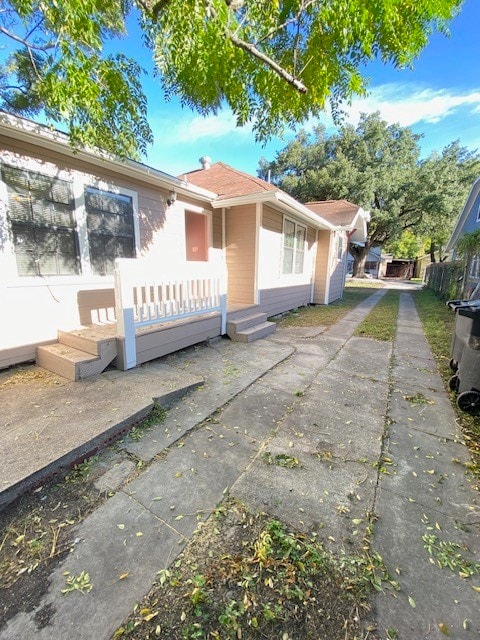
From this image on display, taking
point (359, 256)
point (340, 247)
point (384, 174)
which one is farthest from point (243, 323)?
point (359, 256)

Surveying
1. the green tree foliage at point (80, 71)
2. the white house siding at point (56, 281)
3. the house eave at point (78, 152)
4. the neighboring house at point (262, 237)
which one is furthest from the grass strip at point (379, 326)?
the green tree foliage at point (80, 71)

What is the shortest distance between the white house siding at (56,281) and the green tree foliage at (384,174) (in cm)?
2076

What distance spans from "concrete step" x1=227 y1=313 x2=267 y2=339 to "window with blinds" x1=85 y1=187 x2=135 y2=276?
90.6 inches

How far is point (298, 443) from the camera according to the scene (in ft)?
8.00

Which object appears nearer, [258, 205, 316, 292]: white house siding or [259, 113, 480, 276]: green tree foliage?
[258, 205, 316, 292]: white house siding

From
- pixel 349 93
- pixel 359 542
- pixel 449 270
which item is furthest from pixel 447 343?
pixel 449 270

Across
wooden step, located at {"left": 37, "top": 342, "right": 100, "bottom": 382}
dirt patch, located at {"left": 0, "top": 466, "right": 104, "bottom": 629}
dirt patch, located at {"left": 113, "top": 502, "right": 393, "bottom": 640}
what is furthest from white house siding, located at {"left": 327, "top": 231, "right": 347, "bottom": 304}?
dirt patch, located at {"left": 0, "top": 466, "right": 104, "bottom": 629}

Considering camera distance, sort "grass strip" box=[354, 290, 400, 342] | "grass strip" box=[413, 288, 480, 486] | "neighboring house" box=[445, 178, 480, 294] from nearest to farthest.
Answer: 1. "grass strip" box=[413, 288, 480, 486]
2. "grass strip" box=[354, 290, 400, 342]
3. "neighboring house" box=[445, 178, 480, 294]

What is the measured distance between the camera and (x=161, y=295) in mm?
4605

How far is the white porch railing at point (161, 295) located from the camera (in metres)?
3.57

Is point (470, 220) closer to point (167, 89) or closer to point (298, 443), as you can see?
point (167, 89)

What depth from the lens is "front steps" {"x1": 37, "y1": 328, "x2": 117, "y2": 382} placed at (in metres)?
3.32

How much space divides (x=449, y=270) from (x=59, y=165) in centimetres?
1475

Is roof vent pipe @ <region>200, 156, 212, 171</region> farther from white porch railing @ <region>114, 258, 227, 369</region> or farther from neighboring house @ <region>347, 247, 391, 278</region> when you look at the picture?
neighboring house @ <region>347, 247, 391, 278</region>
